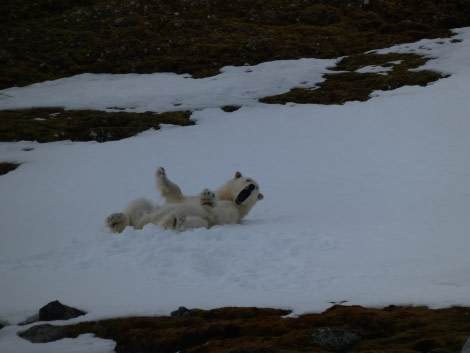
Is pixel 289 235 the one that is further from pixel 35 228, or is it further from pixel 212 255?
pixel 35 228

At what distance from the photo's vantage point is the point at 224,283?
30.1 ft

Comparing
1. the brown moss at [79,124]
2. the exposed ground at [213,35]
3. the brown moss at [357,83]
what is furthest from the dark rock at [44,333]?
the exposed ground at [213,35]

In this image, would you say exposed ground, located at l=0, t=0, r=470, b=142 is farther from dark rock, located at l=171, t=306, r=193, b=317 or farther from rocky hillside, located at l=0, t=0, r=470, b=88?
dark rock, located at l=171, t=306, r=193, b=317

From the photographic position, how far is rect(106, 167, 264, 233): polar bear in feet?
39.3

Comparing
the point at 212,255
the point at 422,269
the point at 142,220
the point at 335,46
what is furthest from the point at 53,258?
the point at 335,46

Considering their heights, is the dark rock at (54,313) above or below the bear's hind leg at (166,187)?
below

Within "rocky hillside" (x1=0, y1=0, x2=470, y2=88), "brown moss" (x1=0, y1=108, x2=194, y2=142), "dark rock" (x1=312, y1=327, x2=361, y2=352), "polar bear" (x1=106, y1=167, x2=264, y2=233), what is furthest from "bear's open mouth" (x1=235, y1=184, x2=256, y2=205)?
"rocky hillside" (x1=0, y1=0, x2=470, y2=88)

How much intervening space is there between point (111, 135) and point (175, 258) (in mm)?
14811

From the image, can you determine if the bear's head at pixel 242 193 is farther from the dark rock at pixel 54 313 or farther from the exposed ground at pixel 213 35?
the exposed ground at pixel 213 35

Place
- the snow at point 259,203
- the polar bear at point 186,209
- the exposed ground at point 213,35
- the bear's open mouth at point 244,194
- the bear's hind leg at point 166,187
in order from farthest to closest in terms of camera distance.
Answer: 1. the exposed ground at point 213,35
2. the bear's open mouth at point 244,194
3. the bear's hind leg at point 166,187
4. the polar bear at point 186,209
5. the snow at point 259,203

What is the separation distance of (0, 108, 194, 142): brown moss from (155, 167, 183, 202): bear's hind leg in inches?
461

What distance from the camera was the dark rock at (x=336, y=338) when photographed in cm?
586

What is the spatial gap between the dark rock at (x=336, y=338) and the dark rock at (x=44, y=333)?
2.54m

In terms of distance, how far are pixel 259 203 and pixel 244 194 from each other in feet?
7.80
